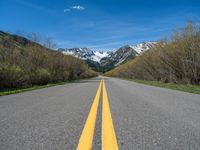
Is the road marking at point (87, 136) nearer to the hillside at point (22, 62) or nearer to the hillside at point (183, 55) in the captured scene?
the hillside at point (22, 62)

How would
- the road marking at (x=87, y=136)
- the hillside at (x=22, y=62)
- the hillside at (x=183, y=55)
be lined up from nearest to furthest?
the road marking at (x=87, y=136) → the hillside at (x=22, y=62) → the hillside at (x=183, y=55)

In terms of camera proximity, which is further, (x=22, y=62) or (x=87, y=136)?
(x=22, y=62)

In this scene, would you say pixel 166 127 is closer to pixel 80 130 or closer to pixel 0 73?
pixel 80 130

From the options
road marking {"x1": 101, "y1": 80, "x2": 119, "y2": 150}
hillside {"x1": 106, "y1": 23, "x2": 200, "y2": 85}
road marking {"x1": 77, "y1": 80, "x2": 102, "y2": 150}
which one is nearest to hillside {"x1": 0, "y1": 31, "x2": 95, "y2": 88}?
road marking {"x1": 77, "y1": 80, "x2": 102, "y2": 150}

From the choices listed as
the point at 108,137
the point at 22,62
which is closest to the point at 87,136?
the point at 108,137

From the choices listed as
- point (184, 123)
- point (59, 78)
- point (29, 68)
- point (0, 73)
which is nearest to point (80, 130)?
point (184, 123)

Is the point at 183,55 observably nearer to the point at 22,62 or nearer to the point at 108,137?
the point at 22,62

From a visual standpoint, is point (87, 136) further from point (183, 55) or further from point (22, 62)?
point (183, 55)

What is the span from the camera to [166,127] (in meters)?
3.73

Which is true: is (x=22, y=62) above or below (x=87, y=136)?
above

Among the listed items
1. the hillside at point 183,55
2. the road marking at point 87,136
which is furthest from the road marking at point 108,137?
the hillside at point 183,55

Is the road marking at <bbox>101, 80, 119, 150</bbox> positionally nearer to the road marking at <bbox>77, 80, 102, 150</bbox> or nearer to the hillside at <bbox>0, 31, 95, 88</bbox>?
the road marking at <bbox>77, 80, 102, 150</bbox>

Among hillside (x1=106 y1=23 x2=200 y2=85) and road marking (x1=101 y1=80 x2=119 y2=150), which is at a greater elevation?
hillside (x1=106 y1=23 x2=200 y2=85)

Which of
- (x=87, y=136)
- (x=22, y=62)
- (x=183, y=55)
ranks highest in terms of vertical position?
(x=183, y=55)
